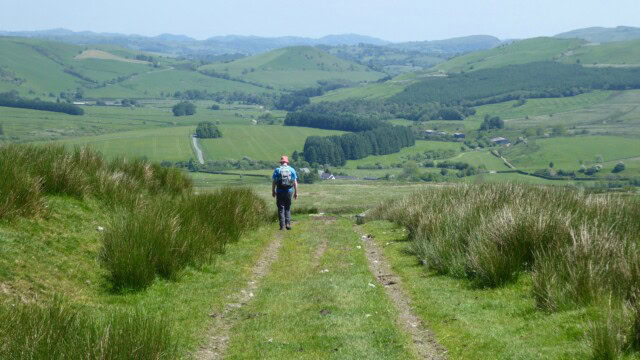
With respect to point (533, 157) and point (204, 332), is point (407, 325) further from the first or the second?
point (533, 157)

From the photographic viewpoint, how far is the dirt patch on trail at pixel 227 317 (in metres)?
9.91

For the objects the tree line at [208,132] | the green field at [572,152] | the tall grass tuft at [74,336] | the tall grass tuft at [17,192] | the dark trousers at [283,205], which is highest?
the tall grass tuft at [17,192]

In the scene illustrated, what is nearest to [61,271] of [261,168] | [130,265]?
[130,265]

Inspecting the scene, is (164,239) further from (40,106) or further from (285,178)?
(40,106)

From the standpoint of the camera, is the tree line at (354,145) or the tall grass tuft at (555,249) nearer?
the tall grass tuft at (555,249)

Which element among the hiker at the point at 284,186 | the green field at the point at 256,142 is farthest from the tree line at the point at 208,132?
the hiker at the point at 284,186

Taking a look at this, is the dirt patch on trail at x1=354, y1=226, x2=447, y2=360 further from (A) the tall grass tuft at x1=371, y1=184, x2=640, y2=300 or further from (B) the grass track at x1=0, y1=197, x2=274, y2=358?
(B) the grass track at x1=0, y1=197, x2=274, y2=358

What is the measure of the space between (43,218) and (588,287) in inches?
398

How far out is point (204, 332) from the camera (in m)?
10.7

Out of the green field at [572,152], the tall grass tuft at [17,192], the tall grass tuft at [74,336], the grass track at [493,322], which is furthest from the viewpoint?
the green field at [572,152]

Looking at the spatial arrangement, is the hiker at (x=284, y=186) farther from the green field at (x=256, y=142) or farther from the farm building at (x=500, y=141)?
the farm building at (x=500, y=141)

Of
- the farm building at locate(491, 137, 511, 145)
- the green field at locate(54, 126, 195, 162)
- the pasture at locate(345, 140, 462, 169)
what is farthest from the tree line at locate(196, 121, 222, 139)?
the farm building at locate(491, 137, 511, 145)

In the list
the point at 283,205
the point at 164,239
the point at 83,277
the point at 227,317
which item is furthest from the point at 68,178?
the point at 283,205

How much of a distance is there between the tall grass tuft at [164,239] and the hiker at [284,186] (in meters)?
4.29
